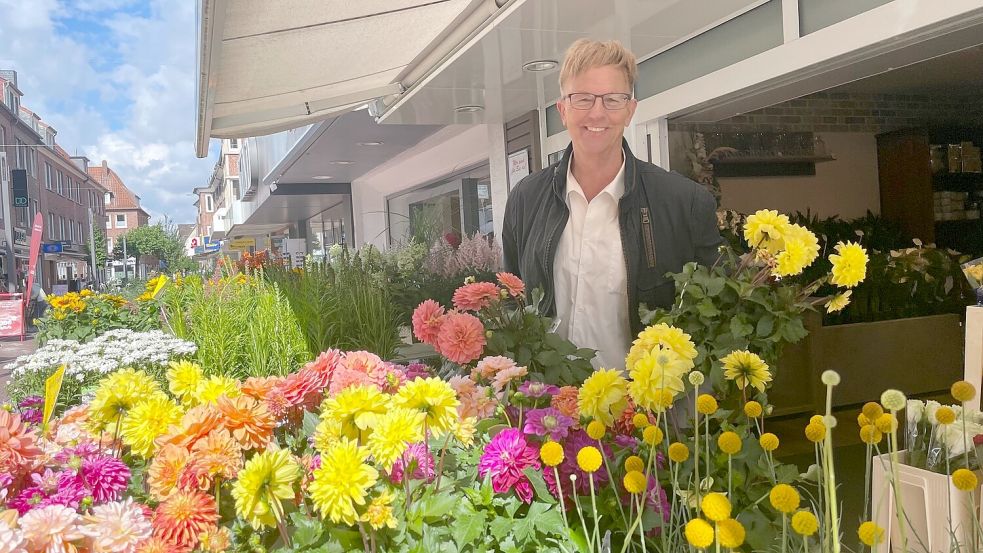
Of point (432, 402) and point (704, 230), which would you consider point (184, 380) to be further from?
point (704, 230)

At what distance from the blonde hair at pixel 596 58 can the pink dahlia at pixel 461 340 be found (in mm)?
761

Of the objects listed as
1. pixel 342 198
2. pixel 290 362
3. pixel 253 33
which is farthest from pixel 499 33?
pixel 342 198

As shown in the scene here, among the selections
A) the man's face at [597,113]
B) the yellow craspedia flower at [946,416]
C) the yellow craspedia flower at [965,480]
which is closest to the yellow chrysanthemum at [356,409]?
the yellow craspedia flower at [965,480]

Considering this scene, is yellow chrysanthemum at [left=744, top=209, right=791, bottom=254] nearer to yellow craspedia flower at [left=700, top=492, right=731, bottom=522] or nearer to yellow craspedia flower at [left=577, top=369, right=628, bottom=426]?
yellow craspedia flower at [left=577, top=369, right=628, bottom=426]

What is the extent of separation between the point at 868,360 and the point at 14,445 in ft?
17.7

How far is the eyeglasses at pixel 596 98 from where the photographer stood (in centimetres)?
181

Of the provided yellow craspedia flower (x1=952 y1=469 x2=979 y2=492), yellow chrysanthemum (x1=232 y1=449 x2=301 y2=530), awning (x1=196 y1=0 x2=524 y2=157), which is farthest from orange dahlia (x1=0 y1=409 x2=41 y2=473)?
awning (x1=196 y1=0 x2=524 y2=157)

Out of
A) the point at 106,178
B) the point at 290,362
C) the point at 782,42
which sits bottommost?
the point at 290,362

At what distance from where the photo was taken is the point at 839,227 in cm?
604

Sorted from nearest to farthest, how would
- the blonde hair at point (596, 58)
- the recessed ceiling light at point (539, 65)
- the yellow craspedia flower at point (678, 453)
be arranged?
the yellow craspedia flower at point (678, 453) → the blonde hair at point (596, 58) → the recessed ceiling light at point (539, 65)

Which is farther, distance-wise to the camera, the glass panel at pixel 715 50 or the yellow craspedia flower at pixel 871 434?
the glass panel at pixel 715 50

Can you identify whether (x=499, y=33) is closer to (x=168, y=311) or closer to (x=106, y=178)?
(x=168, y=311)

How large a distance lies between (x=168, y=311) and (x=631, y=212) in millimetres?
4320

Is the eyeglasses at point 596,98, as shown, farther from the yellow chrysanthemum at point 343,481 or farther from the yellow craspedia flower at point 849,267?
the yellow chrysanthemum at point 343,481
